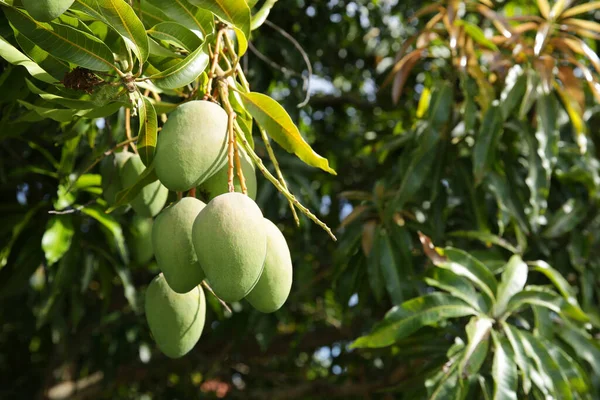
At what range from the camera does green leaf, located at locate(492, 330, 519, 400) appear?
1.24 metres

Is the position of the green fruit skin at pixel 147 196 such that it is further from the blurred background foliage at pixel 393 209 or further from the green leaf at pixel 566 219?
the green leaf at pixel 566 219

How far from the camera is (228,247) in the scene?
2.18 ft

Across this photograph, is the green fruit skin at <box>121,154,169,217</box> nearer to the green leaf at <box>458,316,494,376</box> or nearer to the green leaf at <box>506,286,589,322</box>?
the green leaf at <box>458,316,494,376</box>

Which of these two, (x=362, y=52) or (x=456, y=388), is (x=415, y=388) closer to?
(x=456, y=388)

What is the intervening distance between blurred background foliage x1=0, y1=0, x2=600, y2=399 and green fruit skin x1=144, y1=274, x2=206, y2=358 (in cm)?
37

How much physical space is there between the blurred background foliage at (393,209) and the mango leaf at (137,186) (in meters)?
0.26

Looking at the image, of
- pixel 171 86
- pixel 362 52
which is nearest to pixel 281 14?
pixel 362 52

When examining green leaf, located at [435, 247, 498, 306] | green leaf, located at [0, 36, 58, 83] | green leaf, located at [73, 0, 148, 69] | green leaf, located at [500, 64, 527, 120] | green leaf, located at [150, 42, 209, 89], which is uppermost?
green leaf, located at [73, 0, 148, 69]

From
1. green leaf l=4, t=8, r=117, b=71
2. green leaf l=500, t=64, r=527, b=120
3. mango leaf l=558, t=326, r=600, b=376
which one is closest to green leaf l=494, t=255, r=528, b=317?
mango leaf l=558, t=326, r=600, b=376

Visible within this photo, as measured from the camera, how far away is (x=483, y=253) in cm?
162

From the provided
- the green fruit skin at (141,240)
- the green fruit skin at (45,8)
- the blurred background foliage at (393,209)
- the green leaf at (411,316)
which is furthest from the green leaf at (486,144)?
the green fruit skin at (45,8)

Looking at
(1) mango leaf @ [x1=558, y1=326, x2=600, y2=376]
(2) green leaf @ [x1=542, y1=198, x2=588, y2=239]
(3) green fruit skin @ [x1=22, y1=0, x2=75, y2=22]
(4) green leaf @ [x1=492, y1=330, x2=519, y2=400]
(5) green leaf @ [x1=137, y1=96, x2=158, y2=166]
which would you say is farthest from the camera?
(2) green leaf @ [x1=542, y1=198, x2=588, y2=239]

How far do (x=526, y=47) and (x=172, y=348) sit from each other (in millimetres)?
1235

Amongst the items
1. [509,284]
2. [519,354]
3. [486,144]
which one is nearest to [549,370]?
[519,354]
